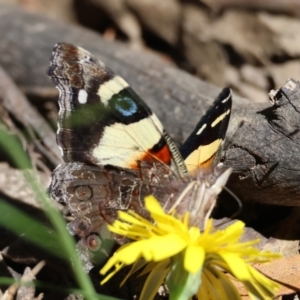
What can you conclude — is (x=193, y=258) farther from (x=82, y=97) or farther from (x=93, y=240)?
(x=82, y=97)

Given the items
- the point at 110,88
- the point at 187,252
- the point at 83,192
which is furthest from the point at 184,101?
the point at 187,252

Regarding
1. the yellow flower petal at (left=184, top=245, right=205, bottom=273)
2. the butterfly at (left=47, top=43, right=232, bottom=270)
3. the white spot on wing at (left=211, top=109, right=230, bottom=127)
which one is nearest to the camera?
the yellow flower petal at (left=184, top=245, right=205, bottom=273)

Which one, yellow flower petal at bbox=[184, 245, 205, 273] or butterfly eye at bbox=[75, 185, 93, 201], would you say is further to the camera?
butterfly eye at bbox=[75, 185, 93, 201]

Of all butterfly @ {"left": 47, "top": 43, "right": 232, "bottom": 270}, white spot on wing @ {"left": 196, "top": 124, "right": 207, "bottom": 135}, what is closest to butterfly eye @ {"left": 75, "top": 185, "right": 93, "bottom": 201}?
butterfly @ {"left": 47, "top": 43, "right": 232, "bottom": 270}

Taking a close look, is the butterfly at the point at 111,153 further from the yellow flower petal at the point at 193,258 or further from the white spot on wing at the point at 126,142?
the yellow flower petal at the point at 193,258

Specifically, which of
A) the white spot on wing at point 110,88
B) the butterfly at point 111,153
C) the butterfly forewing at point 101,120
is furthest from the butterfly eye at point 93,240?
the white spot on wing at point 110,88

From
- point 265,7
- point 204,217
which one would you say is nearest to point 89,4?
point 265,7

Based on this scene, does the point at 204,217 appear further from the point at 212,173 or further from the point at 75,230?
the point at 75,230

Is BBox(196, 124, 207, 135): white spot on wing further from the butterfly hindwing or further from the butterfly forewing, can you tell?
the butterfly forewing

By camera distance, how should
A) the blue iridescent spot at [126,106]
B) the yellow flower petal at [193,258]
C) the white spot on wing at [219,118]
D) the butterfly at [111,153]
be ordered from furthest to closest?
the blue iridescent spot at [126,106]
the white spot on wing at [219,118]
the butterfly at [111,153]
the yellow flower petal at [193,258]
